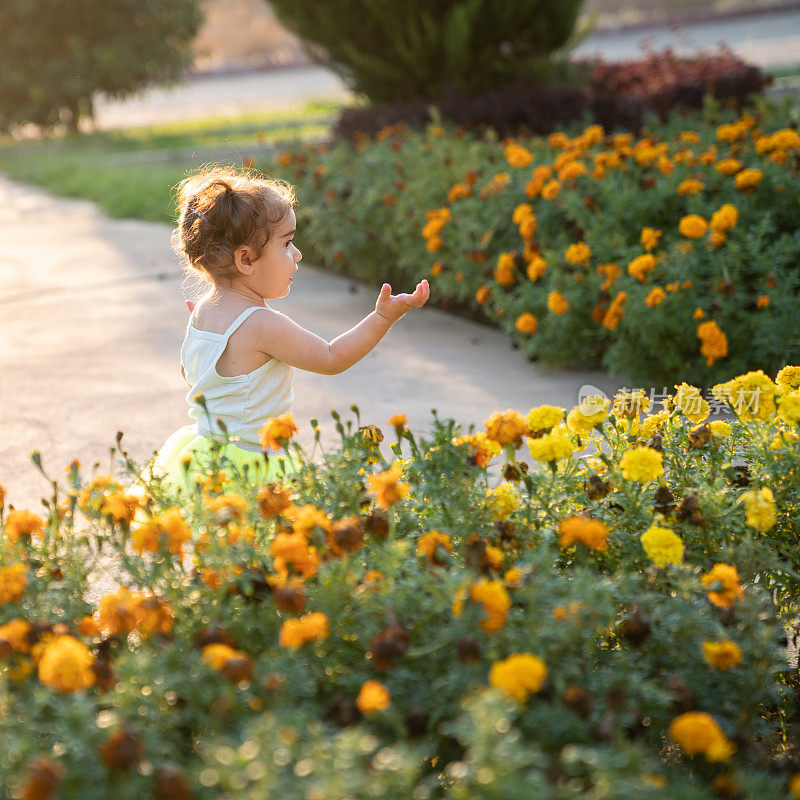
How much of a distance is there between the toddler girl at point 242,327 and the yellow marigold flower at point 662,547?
1.09 meters

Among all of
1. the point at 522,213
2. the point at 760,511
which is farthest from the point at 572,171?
the point at 760,511

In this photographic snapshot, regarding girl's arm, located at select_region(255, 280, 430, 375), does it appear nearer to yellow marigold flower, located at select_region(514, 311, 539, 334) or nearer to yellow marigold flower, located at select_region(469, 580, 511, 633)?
yellow marigold flower, located at select_region(469, 580, 511, 633)

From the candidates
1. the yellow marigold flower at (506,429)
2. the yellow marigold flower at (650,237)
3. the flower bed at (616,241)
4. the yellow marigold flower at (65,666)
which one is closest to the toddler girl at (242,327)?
the yellow marigold flower at (506,429)

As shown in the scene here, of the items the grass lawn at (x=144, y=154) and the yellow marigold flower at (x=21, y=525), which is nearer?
the yellow marigold flower at (x=21, y=525)

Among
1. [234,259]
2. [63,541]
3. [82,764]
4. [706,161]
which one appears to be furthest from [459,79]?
[82,764]

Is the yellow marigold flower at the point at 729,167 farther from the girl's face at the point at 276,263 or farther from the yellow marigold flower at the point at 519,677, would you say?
the yellow marigold flower at the point at 519,677

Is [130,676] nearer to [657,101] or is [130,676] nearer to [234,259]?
[234,259]

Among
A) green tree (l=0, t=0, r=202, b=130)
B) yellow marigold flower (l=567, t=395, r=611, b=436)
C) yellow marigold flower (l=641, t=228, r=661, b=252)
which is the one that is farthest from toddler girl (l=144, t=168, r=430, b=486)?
green tree (l=0, t=0, r=202, b=130)

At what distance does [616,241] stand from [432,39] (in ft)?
14.5

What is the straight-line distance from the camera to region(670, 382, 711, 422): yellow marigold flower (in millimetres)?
2385

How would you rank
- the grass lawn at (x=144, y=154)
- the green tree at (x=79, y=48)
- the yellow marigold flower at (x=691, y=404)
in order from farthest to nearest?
the green tree at (x=79, y=48) < the grass lawn at (x=144, y=154) < the yellow marigold flower at (x=691, y=404)

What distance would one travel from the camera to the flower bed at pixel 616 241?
364cm

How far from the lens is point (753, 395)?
226 centimetres

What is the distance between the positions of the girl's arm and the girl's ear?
14 centimetres
